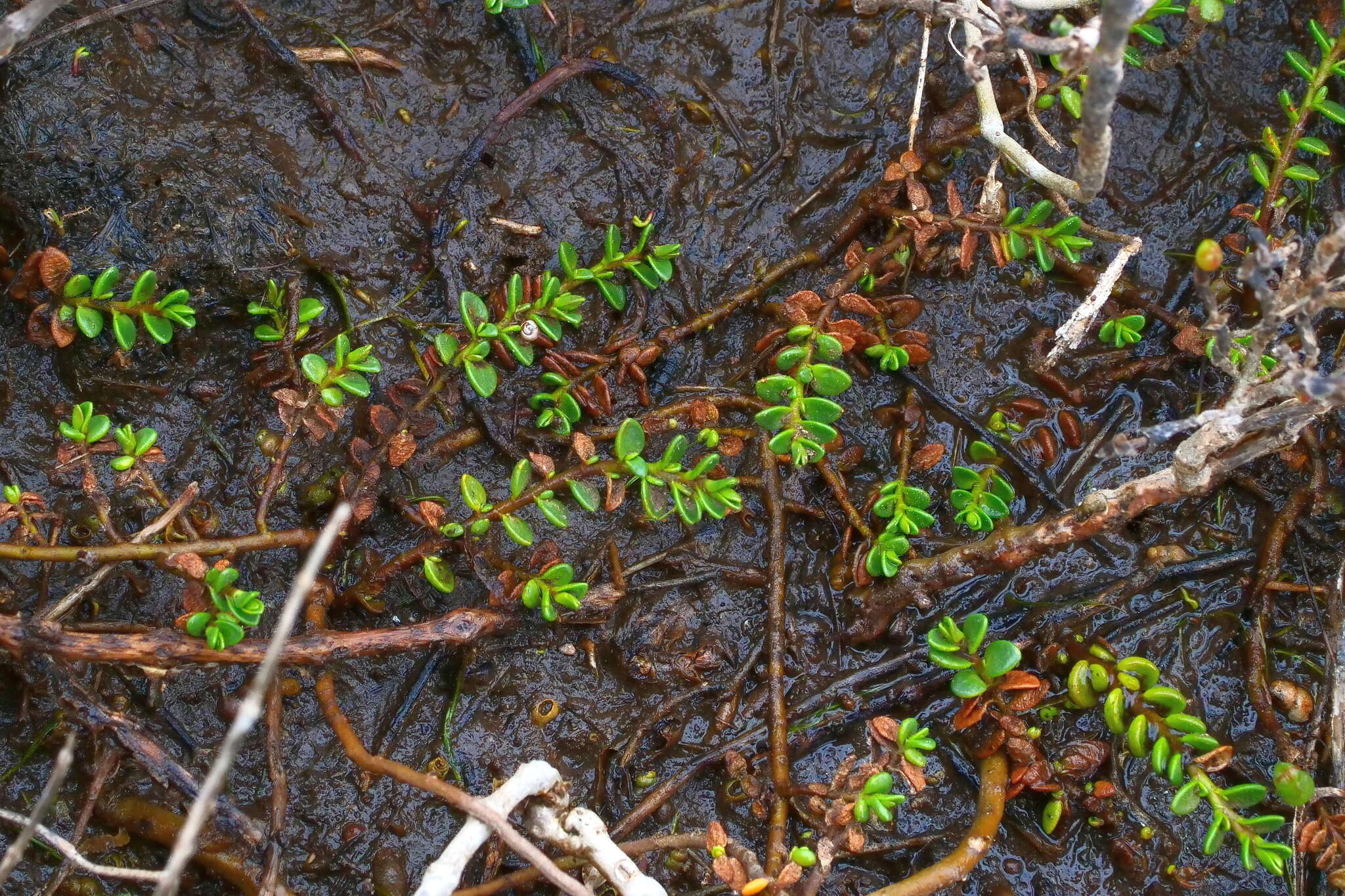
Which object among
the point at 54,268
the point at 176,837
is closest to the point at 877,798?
the point at 176,837

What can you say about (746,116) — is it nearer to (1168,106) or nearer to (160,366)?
(1168,106)

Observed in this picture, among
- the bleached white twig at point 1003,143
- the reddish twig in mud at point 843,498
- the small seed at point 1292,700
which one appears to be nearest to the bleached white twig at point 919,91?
the bleached white twig at point 1003,143

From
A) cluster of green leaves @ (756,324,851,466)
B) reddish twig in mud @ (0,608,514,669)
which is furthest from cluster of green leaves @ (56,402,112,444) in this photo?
cluster of green leaves @ (756,324,851,466)

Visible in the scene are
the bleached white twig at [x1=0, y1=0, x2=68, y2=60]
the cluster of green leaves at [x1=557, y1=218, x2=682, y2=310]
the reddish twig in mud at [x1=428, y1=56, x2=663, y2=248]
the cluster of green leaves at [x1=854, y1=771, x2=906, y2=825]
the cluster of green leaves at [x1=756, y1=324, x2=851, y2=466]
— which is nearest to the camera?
the bleached white twig at [x1=0, y1=0, x2=68, y2=60]

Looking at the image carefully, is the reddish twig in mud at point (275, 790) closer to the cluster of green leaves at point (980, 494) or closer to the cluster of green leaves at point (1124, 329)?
the cluster of green leaves at point (980, 494)

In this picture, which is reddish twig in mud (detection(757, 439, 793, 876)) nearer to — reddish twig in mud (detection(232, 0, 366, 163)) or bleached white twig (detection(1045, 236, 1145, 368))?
bleached white twig (detection(1045, 236, 1145, 368))

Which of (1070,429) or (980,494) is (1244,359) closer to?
(1070,429)
